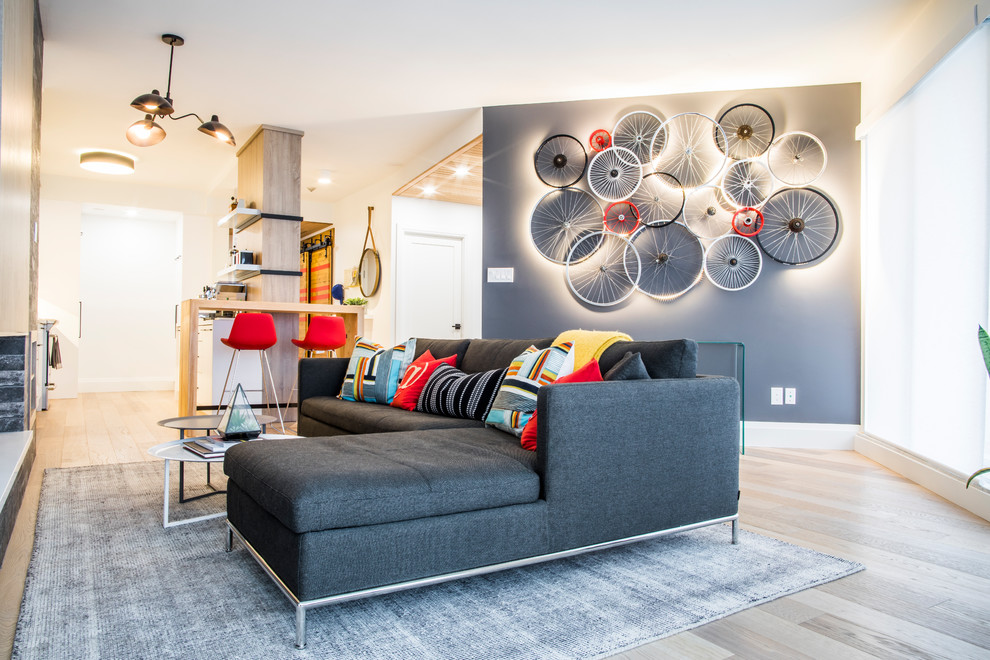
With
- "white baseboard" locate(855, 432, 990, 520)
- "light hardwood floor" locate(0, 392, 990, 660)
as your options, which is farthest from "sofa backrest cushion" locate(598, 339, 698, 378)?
"white baseboard" locate(855, 432, 990, 520)

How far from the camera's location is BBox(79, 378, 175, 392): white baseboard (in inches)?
328

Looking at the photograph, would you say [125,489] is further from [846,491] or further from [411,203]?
[411,203]

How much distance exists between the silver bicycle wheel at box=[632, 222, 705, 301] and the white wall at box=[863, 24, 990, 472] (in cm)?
112

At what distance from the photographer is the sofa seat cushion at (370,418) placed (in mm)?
2799

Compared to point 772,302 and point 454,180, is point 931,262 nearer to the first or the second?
point 772,302

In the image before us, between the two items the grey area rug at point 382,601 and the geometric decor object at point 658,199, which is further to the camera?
the geometric decor object at point 658,199

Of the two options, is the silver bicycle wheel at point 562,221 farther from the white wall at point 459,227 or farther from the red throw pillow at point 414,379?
the white wall at point 459,227

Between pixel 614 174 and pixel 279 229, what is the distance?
9.79ft

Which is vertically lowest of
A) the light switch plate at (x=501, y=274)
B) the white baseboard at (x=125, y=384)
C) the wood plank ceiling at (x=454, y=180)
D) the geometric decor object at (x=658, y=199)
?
the white baseboard at (x=125, y=384)

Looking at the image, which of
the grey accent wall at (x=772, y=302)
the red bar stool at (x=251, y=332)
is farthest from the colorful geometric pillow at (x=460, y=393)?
the red bar stool at (x=251, y=332)

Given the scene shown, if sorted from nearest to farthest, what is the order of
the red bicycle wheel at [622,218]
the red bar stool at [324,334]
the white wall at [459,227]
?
the red bicycle wheel at [622,218]
the red bar stool at [324,334]
the white wall at [459,227]

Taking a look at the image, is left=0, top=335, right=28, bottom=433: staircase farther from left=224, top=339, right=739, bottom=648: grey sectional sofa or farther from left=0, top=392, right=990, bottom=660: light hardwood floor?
left=224, top=339, right=739, bottom=648: grey sectional sofa

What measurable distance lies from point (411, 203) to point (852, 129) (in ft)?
15.0

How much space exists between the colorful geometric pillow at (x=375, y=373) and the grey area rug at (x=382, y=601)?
1232 millimetres
